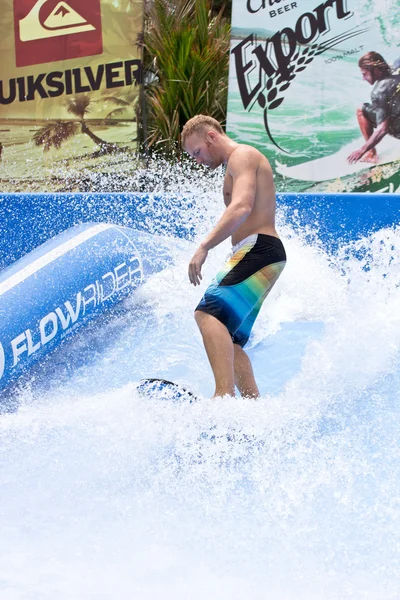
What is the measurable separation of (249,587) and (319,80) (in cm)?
714

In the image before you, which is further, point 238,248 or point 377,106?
point 377,106

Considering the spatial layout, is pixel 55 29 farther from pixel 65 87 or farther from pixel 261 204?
pixel 261 204

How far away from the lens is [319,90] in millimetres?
8219

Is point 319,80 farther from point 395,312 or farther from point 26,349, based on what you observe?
point 26,349

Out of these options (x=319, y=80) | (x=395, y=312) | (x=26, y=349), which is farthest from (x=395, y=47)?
(x=26, y=349)

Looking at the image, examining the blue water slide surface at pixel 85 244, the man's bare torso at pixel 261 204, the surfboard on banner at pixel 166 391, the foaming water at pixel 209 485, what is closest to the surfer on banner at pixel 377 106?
the blue water slide surface at pixel 85 244

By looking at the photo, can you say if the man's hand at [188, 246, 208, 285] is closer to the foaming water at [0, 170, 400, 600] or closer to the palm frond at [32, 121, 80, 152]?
the foaming water at [0, 170, 400, 600]

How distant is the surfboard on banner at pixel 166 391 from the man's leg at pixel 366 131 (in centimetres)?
583

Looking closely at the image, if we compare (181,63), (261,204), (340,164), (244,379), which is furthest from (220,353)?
(181,63)

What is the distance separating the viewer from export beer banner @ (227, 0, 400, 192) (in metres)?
8.06

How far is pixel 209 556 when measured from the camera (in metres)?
1.98

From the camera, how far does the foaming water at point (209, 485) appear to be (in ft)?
6.18

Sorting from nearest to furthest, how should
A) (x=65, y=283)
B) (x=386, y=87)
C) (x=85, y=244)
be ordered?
(x=65, y=283), (x=85, y=244), (x=386, y=87)

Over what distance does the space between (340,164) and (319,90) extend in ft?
2.65
